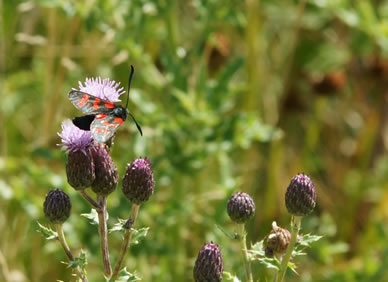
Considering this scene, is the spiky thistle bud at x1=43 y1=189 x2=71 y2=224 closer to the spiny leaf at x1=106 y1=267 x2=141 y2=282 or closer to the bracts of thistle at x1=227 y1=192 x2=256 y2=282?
the spiny leaf at x1=106 y1=267 x2=141 y2=282

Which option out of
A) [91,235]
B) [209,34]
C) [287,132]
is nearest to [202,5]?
[209,34]

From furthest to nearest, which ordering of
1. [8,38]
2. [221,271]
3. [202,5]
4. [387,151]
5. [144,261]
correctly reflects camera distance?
[387,151] → [8,38] → [144,261] → [202,5] → [221,271]

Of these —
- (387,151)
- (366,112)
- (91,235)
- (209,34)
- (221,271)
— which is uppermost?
(366,112)

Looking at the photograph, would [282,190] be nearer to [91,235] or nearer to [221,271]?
[91,235]

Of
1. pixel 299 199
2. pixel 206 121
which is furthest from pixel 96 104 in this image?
pixel 206 121

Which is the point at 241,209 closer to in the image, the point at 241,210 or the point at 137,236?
the point at 241,210

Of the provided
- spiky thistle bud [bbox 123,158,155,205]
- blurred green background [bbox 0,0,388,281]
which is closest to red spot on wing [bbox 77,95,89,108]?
spiky thistle bud [bbox 123,158,155,205]
